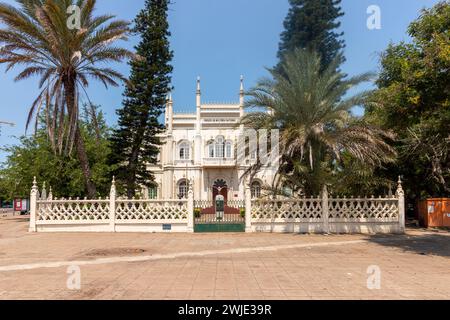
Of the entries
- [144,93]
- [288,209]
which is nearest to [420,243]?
[288,209]

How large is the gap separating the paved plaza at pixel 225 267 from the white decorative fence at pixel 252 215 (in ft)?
4.96

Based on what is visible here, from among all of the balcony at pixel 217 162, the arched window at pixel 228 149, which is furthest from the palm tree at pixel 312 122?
the arched window at pixel 228 149

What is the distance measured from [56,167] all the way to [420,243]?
19.2m

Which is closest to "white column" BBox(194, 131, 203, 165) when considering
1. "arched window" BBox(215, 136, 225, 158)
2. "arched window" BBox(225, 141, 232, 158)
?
"arched window" BBox(215, 136, 225, 158)

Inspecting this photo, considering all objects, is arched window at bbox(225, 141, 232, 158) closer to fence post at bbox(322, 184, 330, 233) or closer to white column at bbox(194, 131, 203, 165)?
white column at bbox(194, 131, 203, 165)

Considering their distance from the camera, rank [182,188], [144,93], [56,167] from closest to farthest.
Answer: [56,167] → [144,93] → [182,188]

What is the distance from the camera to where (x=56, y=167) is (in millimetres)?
22422

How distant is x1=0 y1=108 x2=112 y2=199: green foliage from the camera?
73.3ft

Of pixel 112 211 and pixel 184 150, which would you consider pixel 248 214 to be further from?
pixel 184 150

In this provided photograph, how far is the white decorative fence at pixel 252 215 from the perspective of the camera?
50.2 ft

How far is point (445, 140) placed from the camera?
1132 centimetres

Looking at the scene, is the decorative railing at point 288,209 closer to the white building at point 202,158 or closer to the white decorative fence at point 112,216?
the white decorative fence at point 112,216
